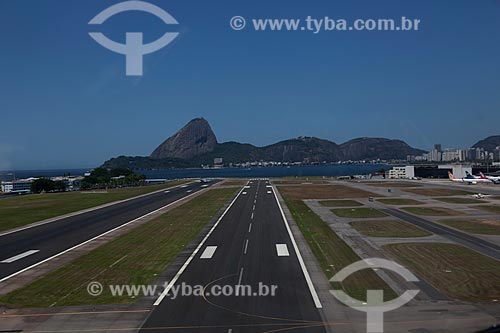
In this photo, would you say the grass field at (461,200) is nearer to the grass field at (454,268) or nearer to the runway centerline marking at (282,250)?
the grass field at (454,268)

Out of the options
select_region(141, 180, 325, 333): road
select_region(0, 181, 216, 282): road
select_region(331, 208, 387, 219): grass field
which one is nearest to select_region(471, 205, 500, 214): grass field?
select_region(331, 208, 387, 219): grass field

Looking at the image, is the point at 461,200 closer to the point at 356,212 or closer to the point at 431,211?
the point at 431,211

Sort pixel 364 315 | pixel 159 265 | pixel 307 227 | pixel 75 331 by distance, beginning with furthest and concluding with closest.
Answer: pixel 307 227 < pixel 159 265 < pixel 364 315 < pixel 75 331

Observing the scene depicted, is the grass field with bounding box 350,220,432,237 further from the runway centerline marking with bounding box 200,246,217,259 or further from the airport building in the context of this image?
the airport building

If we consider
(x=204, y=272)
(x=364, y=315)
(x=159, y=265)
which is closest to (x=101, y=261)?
(x=159, y=265)

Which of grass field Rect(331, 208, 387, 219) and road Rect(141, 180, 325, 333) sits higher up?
grass field Rect(331, 208, 387, 219)

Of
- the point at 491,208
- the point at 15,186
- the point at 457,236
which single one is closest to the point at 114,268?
the point at 457,236

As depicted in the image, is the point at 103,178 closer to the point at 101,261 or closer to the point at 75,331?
the point at 101,261
